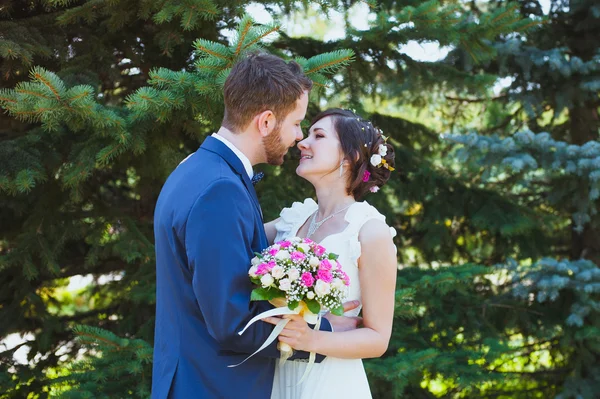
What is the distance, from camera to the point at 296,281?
2301 mm

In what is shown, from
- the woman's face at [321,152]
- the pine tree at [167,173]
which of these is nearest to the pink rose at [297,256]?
the woman's face at [321,152]

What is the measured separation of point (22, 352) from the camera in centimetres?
525

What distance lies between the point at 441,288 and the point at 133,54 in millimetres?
2818

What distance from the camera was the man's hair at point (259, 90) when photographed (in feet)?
8.25

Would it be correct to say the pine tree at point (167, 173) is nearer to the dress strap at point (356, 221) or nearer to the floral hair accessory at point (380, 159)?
the floral hair accessory at point (380, 159)

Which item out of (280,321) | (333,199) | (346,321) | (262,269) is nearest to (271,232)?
(333,199)

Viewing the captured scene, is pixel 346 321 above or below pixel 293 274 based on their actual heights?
below

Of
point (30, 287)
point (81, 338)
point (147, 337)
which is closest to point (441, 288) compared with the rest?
point (147, 337)

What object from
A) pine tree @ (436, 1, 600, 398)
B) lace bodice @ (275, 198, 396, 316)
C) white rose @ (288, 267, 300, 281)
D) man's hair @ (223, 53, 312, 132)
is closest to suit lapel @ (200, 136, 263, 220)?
man's hair @ (223, 53, 312, 132)

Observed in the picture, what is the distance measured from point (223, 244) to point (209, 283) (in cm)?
14

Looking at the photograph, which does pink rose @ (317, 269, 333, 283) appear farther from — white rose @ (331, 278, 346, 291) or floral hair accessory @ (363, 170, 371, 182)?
floral hair accessory @ (363, 170, 371, 182)

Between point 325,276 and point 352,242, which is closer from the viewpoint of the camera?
point 325,276

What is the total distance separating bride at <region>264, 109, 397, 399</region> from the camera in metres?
2.72

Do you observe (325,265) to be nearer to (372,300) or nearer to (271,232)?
(372,300)
